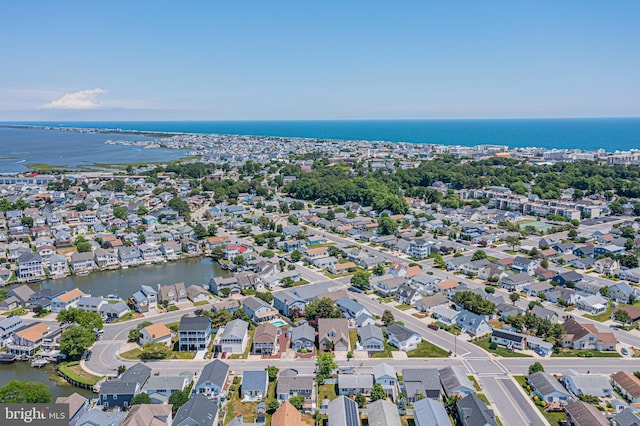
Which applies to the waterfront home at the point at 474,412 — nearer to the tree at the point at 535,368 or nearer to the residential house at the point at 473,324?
the tree at the point at 535,368

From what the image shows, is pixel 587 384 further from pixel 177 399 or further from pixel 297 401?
pixel 177 399

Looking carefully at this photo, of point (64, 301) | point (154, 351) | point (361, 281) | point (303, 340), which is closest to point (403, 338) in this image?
point (303, 340)

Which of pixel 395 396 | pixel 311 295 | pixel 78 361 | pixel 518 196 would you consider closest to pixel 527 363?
pixel 395 396

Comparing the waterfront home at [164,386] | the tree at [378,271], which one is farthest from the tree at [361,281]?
the waterfront home at [164,386]

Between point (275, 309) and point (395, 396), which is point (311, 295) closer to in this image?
point (275, 309)

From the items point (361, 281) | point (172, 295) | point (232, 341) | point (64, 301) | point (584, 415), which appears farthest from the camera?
point (361, 281)
